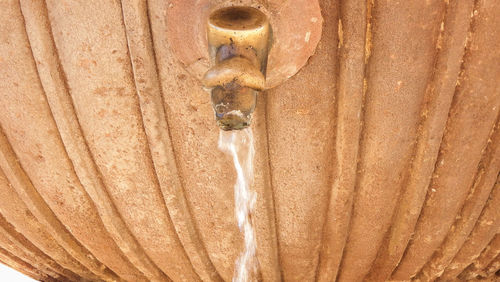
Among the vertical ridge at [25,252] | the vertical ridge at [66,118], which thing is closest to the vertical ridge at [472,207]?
the vertical ridge at [66,118]

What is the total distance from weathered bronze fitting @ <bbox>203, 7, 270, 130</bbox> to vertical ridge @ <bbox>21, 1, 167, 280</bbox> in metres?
0.47

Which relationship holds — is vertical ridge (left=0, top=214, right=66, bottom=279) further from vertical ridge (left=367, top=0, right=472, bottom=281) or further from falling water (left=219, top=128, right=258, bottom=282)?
vertical ridge (left=367, top=0, right=472, bottom=281)

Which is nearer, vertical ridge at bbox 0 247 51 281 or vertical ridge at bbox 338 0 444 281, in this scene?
vertical ridge at bbox 338 0 444 281

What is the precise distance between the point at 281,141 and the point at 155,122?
1.11 ft

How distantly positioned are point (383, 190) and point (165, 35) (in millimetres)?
737

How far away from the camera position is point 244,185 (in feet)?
4.91

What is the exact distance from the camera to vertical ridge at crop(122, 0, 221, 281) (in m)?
1.32

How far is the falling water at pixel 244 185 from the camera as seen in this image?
4.69ft

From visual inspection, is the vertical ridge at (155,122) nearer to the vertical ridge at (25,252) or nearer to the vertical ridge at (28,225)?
the vertical ridge at (28,225)

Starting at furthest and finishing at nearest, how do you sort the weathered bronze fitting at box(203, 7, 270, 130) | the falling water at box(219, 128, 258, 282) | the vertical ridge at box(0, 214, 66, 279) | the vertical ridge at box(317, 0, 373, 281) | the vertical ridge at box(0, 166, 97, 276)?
the vertical ridge at box(0, 214, 66, 279), the vertical ridge at box(0, 166, 97, 276), the falling water at box(219, 128, 258, 282), the vertical ridge at box(317, 0, 373, 281), the weathered bronze fitting at box(203, 7, 270, 130)

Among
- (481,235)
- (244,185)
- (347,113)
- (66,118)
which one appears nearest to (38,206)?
(66,118)

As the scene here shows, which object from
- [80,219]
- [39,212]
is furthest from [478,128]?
[39,212]

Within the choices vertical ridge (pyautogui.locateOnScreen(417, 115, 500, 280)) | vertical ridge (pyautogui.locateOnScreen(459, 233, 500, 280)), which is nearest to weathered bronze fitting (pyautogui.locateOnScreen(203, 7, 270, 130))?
vertical ridge (pyautogui.locateOnScreen(417, 115, 500, 280))

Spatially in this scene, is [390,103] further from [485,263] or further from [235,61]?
[485,263]
